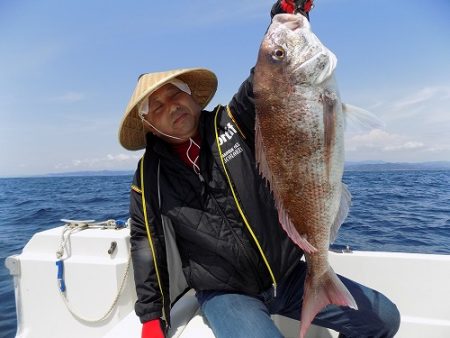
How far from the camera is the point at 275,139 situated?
192 centimetres

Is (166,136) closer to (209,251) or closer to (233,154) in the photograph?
(233,154)

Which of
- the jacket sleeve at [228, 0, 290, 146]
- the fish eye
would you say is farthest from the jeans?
the fish eye

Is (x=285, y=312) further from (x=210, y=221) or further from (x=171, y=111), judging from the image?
(x=171, y=111)

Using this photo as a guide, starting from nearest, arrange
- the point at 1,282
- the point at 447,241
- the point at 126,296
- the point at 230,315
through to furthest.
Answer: the point at 230,315 → the point at 126,296 → the point at 1,282 → the point at 447,241

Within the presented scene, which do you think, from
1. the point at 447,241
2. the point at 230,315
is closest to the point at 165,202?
the point at 230,315

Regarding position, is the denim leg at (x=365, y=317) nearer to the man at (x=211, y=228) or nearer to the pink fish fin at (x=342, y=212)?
the man at (x=211, y=228)

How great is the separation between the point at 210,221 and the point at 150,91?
1020 mm

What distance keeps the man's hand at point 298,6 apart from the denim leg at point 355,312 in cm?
192

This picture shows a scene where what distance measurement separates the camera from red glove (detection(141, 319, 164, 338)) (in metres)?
2.42

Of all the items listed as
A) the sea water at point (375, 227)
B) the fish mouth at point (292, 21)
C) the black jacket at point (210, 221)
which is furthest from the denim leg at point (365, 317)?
the sea water at point (375, 227)

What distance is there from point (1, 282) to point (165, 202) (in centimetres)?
541

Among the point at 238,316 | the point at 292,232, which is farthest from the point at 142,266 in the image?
the point at 292,232

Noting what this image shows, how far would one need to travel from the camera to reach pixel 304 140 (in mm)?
1889

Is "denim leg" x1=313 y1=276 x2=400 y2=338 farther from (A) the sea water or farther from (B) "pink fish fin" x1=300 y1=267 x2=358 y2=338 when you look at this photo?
(A) the sea water
